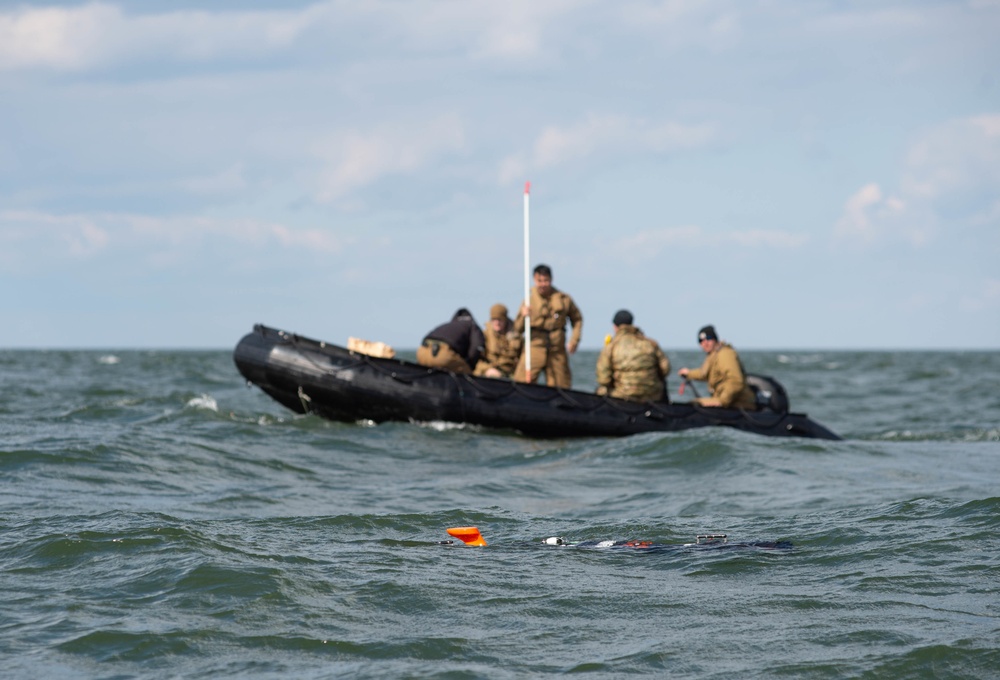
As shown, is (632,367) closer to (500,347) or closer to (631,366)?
(631,366)

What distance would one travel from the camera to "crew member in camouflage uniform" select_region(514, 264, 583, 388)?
1549 cm

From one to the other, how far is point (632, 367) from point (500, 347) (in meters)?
2.07

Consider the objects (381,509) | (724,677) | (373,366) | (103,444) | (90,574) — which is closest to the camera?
(724,677)

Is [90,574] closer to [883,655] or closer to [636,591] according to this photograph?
[636,591]

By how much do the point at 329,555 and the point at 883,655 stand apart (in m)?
3.43

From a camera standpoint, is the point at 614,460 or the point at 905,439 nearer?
the point at 614,460

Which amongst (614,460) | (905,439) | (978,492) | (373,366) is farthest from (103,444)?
(905,439)

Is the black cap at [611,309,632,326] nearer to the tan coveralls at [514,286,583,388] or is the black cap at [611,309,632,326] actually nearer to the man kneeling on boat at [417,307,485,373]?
the tan coveralls at [514,286,583,388]

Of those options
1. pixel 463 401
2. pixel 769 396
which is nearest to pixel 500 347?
pixel 463 401

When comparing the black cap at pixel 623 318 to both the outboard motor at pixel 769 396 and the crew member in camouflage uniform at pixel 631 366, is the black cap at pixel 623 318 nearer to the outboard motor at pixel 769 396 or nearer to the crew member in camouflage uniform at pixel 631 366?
the crew member in camouflage uniform at pixel 631 366

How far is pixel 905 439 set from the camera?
1742 cm

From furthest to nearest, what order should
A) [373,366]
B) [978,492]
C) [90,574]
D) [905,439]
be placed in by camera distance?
1. [905,439]
2. [373,366]
3. [978,492]
4. [90,574]

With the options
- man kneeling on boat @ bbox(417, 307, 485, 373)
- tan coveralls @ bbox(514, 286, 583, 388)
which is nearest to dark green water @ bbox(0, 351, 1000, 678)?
man kneeling on boat @ bbox(417, 307, 485, 373)

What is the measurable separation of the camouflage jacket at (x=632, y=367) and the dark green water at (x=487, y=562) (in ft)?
5.00
